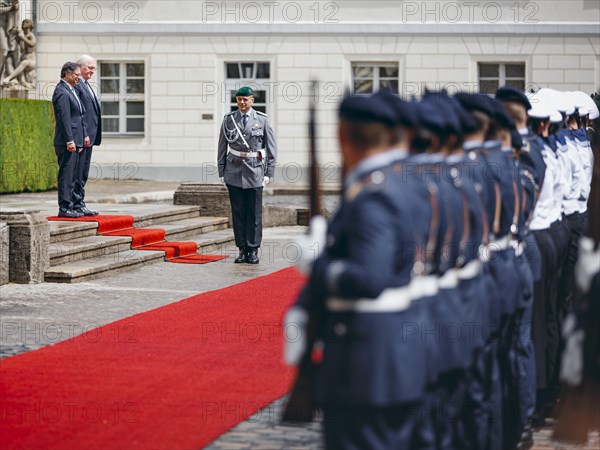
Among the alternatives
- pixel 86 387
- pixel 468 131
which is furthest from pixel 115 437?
pixel 468 131

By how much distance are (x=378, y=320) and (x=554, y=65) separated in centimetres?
2817

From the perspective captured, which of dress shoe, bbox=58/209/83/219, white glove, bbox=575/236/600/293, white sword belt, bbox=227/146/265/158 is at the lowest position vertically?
dress shoe, bbox=58/209/83/219

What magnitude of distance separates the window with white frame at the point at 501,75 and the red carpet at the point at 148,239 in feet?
56.0

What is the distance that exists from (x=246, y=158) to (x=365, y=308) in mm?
10465

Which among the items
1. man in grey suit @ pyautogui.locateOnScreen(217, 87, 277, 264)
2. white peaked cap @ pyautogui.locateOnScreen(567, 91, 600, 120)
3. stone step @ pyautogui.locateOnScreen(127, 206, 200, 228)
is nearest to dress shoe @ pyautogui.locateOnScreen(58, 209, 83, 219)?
stone step @ pyautogui.locateOnScreen(127, 206, 200, 228)

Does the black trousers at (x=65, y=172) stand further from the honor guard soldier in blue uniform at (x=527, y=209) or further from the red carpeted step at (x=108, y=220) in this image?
the honor guard soldier in blue uniform at (x=527, y=209)

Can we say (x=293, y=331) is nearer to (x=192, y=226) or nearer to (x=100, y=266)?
(x=100, y=266)

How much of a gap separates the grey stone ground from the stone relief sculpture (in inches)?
568

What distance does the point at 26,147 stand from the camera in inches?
996

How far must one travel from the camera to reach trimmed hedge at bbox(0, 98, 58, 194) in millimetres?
24375

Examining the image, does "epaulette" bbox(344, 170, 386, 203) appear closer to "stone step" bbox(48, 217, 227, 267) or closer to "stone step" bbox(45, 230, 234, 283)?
"stone step" bbox(45, 230, 234, 283)

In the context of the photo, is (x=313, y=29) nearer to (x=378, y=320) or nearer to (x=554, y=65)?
(x=554, y=65)

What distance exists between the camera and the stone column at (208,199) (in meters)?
A: 19.4

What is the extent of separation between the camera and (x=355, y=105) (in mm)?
4816
